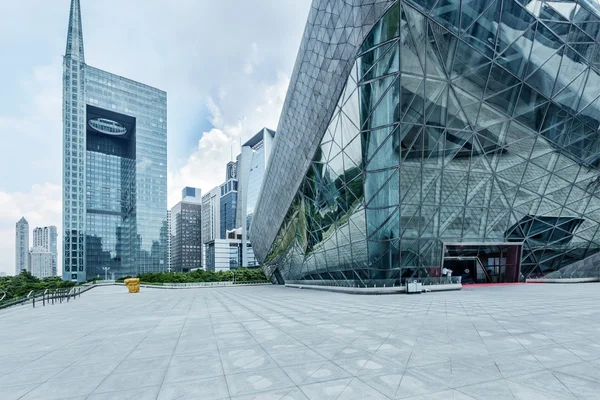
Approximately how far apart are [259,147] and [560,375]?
154414mm

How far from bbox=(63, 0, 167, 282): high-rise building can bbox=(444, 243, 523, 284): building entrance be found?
124 m

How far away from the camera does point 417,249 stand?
22.6 meters

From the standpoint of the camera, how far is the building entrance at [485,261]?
26.2 m

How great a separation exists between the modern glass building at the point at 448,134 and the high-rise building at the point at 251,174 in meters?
114

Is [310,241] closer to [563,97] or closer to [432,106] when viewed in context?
[432,106]

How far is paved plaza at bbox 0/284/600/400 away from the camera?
465 centimetres

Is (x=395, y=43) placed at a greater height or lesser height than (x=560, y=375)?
greater

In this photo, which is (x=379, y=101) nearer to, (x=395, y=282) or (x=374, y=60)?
(x=374, y=60)

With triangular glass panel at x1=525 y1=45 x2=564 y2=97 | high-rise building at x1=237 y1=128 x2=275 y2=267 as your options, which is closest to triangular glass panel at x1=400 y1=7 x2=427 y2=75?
triangular glass panel at x1=525 y1=45 x2=564 y2=97

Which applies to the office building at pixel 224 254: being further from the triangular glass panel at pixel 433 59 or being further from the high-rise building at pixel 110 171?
the triangular glass panel at pixel 433 59

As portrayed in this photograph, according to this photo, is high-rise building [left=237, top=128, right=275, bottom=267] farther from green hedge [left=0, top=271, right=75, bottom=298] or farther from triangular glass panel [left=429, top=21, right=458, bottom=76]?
triangular glass panel [left=429, top=21, right=458, bottom=76]

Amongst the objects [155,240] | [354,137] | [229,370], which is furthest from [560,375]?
[155,240]

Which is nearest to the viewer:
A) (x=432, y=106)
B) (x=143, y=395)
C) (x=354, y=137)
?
(x=143, y=395)

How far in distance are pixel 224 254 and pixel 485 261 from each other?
132008 millimetres
